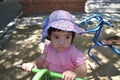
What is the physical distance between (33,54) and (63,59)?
2824mm

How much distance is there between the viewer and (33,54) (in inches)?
192

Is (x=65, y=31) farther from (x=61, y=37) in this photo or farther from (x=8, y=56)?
(x=8, y=56)

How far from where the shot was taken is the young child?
190 centimetres

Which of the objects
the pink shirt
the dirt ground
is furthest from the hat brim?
the dirt ground

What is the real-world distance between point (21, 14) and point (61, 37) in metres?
6.02

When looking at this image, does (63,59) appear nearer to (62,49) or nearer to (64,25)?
(62,49)

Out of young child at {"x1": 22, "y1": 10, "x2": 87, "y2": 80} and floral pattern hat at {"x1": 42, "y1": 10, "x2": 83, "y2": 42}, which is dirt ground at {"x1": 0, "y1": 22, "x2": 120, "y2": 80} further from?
floral pattern hat at {"x1": 42, "y1": 10, "x2": 83, "y2": 42}

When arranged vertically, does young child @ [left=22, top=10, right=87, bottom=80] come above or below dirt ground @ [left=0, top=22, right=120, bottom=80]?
above

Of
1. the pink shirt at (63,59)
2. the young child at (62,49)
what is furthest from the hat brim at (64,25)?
the pink shirt at (63,59)

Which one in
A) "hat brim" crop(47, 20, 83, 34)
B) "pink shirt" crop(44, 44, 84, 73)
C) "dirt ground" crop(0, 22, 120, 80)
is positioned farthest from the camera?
"dirt ground" crop(0, 22, 120, 80)

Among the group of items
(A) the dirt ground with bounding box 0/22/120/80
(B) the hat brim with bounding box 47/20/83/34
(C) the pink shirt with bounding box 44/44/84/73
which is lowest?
(A) the dirt ground with bounding box 0/22/120/80

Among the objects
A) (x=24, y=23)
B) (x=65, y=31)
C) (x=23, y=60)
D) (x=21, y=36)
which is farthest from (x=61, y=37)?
(x=24, y=23)

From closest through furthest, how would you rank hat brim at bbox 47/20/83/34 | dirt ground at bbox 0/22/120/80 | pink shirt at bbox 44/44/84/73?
1. hat brim at bbox 47/20/83/34
2. pink shirt at bbox 44/44/84/73
3. dirt ground at bbox 0/22/120/80

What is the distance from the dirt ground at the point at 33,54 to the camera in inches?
162
